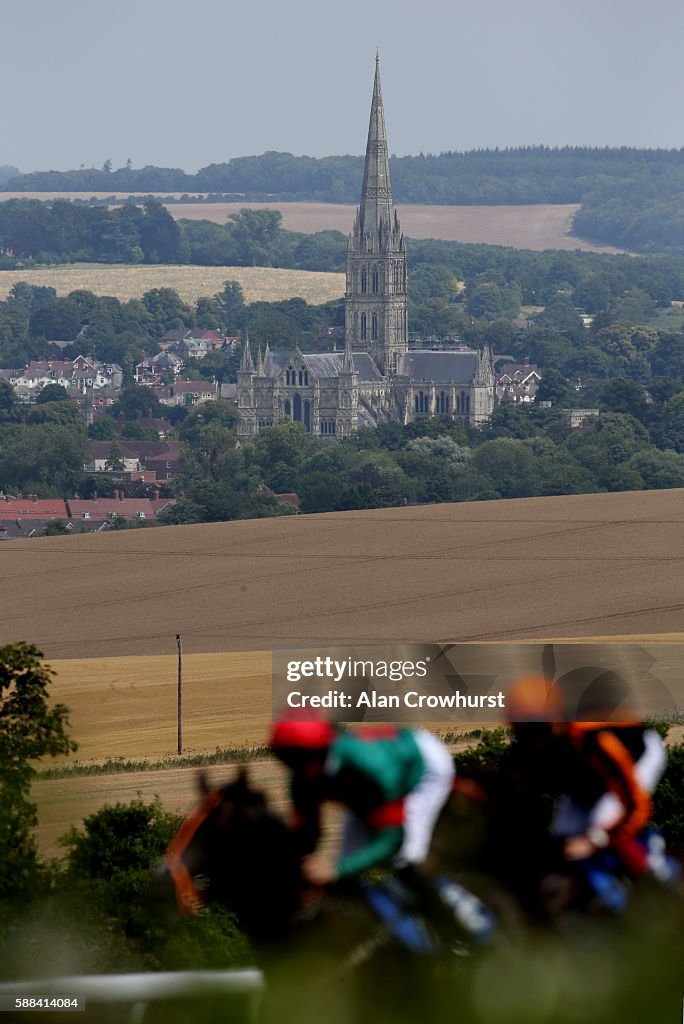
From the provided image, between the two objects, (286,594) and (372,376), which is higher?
(286,594)

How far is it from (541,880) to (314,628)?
39.4 metres

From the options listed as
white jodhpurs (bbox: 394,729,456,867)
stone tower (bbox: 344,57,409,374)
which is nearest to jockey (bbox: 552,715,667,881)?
white jodhpurs (bbox: 394,729,456,867)

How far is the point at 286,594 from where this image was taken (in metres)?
48.3

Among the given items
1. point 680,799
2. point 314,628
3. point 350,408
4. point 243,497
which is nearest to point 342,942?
point 680,799

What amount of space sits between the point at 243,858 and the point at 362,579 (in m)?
47.4

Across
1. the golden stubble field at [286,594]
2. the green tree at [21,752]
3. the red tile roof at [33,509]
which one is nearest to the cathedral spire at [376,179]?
the red tile roof at [33,509]

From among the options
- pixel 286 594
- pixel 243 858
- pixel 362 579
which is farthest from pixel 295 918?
pixel 362 579

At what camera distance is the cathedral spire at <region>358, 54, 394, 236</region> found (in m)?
173

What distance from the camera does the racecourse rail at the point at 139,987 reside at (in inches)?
141

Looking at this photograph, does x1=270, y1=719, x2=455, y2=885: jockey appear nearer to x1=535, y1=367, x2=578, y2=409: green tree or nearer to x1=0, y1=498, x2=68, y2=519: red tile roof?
x1=0, y1=498, x2=68, y2=519: red tile roof

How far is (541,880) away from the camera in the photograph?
139 inches

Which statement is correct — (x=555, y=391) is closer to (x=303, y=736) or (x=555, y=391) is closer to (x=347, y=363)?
(x=347, y=363)

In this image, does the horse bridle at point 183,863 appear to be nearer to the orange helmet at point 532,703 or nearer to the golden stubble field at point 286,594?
the orange helmet at point 532,703
